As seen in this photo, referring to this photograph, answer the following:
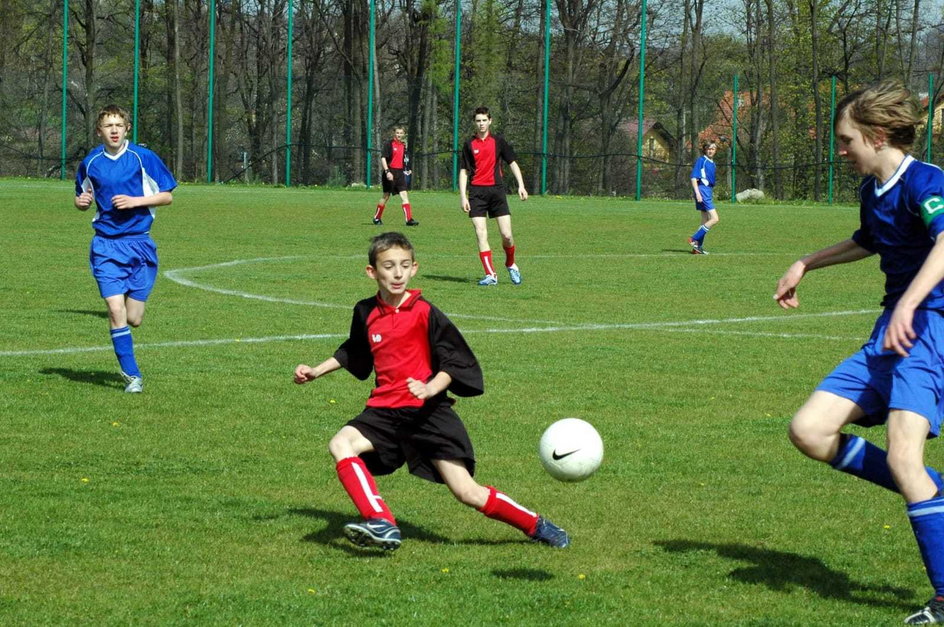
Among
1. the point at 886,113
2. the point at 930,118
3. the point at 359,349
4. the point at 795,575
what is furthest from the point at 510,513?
the point at 930,118

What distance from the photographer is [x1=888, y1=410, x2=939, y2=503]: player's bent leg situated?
436 centimetres

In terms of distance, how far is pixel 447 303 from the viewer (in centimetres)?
1370

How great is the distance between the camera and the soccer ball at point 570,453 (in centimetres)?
524

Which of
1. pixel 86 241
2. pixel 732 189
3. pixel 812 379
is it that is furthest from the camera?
pixel 732 189

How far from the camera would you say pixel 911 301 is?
4.25 m

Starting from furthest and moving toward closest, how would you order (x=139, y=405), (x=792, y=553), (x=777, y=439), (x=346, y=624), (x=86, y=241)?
1. (x=86, y=241)
2. (x=139, y=405)
3. (x=777, y=439)
4. (x=792, y=553)
5. (x=346, y=624)

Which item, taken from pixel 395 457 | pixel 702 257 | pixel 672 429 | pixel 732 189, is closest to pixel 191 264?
pixel 702 257

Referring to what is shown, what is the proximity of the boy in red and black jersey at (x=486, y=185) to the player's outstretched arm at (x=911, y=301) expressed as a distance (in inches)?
450

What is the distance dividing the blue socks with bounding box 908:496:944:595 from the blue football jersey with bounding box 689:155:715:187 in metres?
18.5

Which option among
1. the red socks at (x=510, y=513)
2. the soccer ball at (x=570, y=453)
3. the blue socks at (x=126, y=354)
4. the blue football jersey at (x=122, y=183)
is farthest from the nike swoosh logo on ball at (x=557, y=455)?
the blue football jersey at (x=122, y=183)

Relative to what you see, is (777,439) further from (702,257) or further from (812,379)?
(702,257)

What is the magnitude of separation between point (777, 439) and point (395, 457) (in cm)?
284

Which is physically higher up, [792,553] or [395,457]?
[395,457]

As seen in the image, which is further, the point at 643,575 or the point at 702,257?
the point at 702,257
